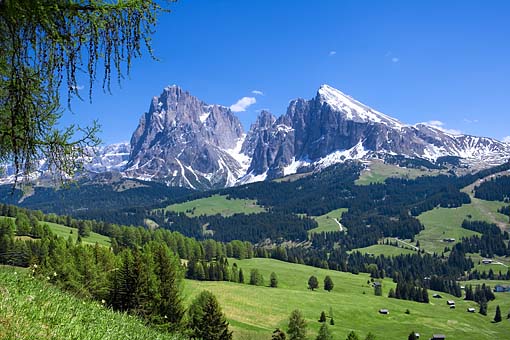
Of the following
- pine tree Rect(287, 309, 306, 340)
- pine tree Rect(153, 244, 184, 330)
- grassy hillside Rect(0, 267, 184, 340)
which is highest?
grassy hillside Rect(0, 267, 184, 340)

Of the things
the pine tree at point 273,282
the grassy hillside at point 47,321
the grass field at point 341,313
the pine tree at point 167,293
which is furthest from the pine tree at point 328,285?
the grassy hillside at point 47,321

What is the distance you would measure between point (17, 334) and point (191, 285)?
11336 centimetres

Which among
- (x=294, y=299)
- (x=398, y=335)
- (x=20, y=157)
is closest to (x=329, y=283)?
(x=294, y=299)

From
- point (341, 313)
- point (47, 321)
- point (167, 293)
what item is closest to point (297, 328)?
point (167, 293)

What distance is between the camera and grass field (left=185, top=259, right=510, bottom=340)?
97.5 m

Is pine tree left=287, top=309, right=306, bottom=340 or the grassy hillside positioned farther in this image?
pine tree left=287, top=309, right=306, bottom=340

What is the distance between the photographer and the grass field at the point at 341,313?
97519mm

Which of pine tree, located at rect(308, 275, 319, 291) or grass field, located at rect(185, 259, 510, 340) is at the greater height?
pine tree, located at rect(308, 275, 319, 291)

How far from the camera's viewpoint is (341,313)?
385 ft

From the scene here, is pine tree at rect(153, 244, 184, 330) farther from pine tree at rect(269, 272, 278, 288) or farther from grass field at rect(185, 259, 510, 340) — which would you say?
pine tree at rect(269, 272, 278, 288)

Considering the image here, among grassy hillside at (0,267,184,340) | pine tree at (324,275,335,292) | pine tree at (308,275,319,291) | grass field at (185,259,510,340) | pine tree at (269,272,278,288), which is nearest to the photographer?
grassy hillside at (0,267,184,340)

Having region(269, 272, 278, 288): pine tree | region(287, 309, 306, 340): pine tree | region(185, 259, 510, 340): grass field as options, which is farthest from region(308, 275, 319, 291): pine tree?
region(287, 309, 306, 340): pine tree

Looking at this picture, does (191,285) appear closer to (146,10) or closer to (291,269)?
(291,269)

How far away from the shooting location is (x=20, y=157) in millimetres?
10133
